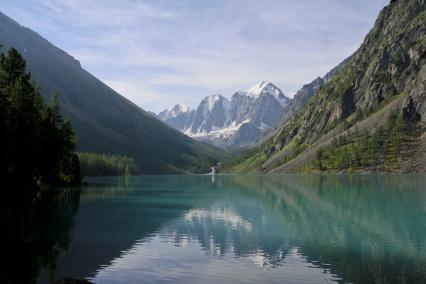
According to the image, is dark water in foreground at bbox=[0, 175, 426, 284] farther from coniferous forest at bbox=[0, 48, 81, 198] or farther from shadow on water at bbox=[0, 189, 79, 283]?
coniferous forest at bbox=[0, 48, 81, 198]

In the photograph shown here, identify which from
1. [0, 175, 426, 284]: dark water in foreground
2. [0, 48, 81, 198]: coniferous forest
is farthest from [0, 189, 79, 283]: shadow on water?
[0, 48, 81, 198]: coniferous forest

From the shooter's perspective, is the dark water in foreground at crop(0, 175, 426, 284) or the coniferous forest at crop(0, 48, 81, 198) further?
the coniferous forest at crop(0, 48, 81, 198)

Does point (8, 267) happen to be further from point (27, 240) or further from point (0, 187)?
point (0, 187)

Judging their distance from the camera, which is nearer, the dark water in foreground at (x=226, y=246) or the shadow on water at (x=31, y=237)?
the shadow on water at (x=31, y=237)

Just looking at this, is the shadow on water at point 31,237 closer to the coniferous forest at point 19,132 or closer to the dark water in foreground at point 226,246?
the dark water in foreground at point 226,246

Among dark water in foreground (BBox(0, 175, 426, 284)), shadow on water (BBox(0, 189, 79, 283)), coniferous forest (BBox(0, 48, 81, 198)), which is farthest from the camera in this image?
coniferous forest (BBox(0, 48, 81, 198))

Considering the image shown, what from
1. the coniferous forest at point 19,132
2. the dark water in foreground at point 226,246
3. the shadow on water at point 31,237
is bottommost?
the dark water in foreground at point 226,246

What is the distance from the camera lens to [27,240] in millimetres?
45719

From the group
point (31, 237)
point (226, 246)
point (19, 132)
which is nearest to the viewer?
point (31, 237)

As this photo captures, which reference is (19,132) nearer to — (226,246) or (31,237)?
(31,237)

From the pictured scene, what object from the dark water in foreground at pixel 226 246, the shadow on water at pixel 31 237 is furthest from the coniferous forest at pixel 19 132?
the dark water in foreground at pixel 226 246

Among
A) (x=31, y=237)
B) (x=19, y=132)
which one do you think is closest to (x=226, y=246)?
(x=31, y=237)

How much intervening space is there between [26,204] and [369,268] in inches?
2304

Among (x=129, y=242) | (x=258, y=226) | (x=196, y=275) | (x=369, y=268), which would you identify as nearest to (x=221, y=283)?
(x=196, y=275)
